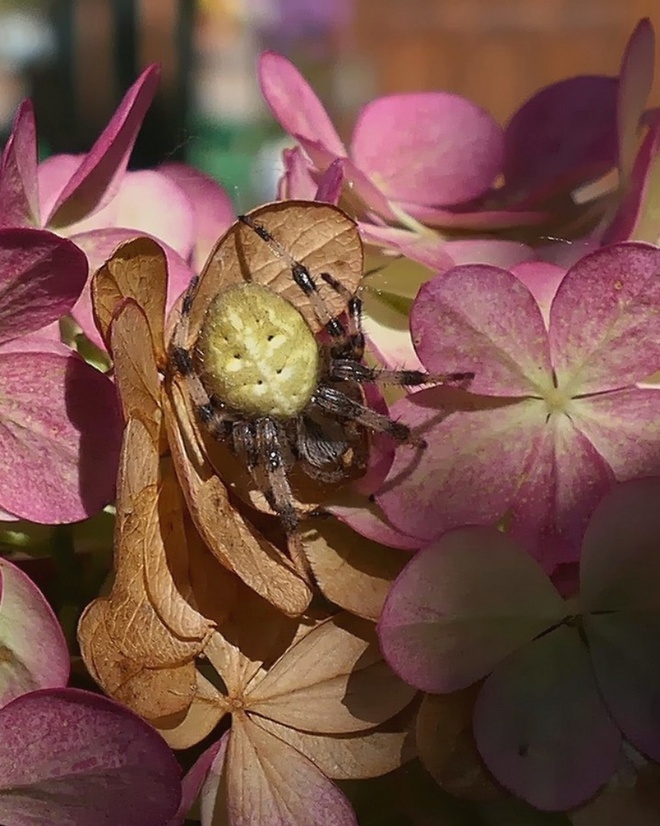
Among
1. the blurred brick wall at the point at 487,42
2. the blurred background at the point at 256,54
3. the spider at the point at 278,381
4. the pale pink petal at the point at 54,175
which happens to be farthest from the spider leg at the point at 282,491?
the blurred brick wall at the point at 487,42

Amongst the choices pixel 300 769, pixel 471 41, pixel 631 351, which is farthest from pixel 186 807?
pixel 471 41

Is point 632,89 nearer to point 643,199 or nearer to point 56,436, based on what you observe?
point 643,199

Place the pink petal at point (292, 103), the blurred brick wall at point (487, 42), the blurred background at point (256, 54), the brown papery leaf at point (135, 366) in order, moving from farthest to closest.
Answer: the blurred brick wall at point (487, 42)
the blurred background at point (256, 54)
the pink petal at point (292, 103)
the brown papery leaf at point (135, 366)

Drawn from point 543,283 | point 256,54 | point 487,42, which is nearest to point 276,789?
point 543,283

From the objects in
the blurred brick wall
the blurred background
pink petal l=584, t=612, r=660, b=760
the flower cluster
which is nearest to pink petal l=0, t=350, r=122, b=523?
the flower cluster

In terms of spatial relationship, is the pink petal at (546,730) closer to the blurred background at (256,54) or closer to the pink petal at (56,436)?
the pink petal at (56,436)

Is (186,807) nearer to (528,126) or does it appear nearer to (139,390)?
(139,390)
